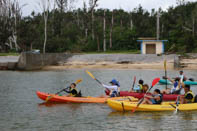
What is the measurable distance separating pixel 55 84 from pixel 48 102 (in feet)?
26.2

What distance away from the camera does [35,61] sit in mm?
37406

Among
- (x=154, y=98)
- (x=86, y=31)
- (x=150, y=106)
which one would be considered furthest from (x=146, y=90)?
(x=86, y=31)

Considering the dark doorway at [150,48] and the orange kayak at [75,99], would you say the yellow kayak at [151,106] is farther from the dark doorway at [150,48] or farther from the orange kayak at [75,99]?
the dark doorway at [150,48]

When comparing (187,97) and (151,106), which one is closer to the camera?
(151,106)

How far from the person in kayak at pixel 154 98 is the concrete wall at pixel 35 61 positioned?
22.9 meters

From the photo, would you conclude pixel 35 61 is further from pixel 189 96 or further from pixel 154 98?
pixel 189 96

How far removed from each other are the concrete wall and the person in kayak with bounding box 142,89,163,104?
75.1ft

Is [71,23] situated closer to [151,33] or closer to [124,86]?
[151,33]

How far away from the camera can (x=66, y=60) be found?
3947 centimetres

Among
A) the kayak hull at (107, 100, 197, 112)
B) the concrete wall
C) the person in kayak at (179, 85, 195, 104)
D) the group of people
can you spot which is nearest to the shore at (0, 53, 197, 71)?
the concrete wall

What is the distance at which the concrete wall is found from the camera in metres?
36.8

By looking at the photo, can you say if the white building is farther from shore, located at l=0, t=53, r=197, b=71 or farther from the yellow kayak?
the yellow kayak

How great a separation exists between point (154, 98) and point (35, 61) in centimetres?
2381

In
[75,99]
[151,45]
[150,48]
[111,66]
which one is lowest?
[75,99]
